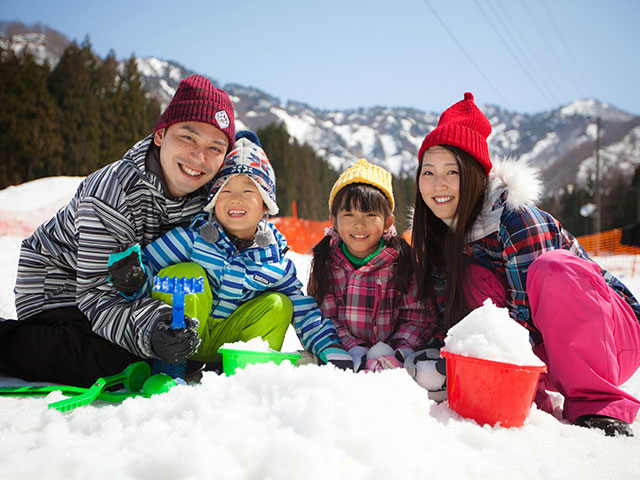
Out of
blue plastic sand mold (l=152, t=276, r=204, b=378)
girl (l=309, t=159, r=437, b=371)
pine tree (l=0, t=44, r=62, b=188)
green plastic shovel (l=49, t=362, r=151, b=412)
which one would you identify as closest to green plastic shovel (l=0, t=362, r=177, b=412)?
green plastic shovel (l=49, t=362, r=151, b=412)

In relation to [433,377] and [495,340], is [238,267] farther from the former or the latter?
[495,340]

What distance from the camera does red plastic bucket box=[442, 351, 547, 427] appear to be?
50.9 inches

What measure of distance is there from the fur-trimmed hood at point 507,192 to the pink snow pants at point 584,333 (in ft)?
1.05

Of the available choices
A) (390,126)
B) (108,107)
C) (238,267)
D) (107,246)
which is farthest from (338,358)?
(390,126)

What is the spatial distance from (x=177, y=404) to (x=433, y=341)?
136cm

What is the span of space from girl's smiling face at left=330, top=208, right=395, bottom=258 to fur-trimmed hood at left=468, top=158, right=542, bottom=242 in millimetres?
570

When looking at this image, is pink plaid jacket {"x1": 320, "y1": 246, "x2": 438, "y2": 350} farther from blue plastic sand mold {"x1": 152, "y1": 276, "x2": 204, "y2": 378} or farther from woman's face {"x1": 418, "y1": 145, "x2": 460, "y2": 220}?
blue plastic sand mold {"x1": 152, "y1": 276, "x2": 204, "y2": 378}

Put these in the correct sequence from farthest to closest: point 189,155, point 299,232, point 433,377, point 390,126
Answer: point 390,126 → point 299,232 → point 189,155 → point 433,377

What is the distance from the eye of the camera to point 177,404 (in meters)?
1.17

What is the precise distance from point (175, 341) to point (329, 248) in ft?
3.72

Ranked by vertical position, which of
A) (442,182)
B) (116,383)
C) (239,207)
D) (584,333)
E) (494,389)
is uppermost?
(442,182)

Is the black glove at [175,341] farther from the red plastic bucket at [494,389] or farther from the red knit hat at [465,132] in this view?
the red knit hat at [465,132]

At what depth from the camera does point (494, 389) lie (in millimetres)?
1320

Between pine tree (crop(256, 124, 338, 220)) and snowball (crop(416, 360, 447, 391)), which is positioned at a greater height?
pine tree (crop(256, 124, 338, 220))
